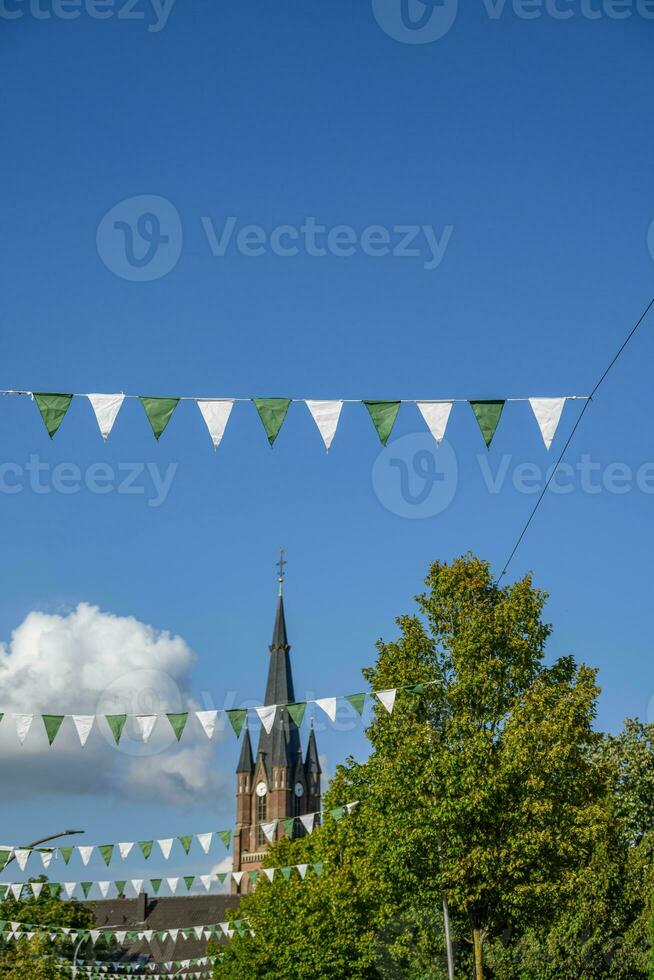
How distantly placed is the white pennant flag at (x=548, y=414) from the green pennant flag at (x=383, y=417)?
167 cm

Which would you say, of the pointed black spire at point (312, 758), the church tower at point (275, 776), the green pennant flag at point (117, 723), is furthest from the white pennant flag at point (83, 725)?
the pointed black spire at point (312, 758)

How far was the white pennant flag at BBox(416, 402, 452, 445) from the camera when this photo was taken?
42.1 ft

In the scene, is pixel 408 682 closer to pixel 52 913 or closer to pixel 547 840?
pixel 547 840

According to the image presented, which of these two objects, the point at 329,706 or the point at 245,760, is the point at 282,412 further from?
the point at 245,760

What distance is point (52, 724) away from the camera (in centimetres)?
1900

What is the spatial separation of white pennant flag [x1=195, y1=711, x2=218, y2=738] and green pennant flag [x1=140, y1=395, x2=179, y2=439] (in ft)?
25.1

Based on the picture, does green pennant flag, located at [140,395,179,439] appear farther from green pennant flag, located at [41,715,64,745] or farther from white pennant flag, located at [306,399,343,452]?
green pennant flag, located at [41,715,64,745]

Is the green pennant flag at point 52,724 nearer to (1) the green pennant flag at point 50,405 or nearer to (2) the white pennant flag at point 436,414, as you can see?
(1) the green pennant flag at point 50,405

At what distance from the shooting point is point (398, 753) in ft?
80.0

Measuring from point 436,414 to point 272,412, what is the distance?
1967 mm

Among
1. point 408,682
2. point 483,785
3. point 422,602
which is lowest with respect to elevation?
point 483,785

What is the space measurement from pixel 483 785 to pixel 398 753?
2357mm

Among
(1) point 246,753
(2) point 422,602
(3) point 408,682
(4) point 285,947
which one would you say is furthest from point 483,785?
(1) point 246,753

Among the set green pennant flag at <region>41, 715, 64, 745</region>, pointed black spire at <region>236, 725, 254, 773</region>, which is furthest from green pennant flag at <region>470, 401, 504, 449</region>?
pointed black spire at <region>236, 725, 254, 773</region>
